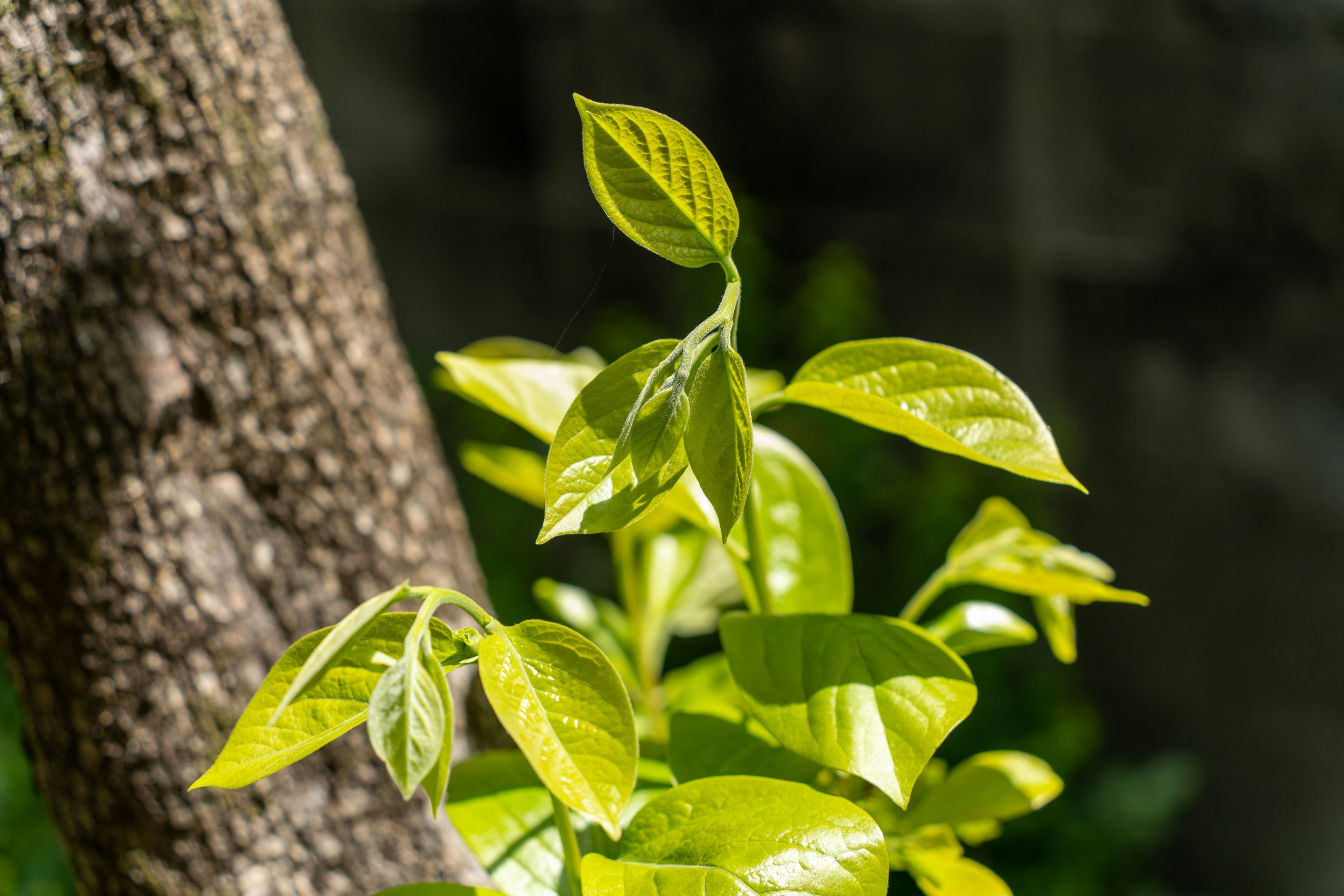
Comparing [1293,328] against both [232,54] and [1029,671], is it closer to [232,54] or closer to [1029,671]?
[1029,671]

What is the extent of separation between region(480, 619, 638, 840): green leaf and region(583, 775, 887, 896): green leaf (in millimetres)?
44

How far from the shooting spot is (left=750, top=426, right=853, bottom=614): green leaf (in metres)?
0.45

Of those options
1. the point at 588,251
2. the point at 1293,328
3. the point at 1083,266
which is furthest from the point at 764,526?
the point at 588,251

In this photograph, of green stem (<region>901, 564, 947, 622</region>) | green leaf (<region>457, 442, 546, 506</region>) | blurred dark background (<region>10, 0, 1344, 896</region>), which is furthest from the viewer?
blurred dark background (<region>10, 0, 1344, 896</region>)

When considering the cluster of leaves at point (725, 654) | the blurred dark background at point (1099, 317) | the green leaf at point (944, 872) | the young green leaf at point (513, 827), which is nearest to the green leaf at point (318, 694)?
the cluster of leaves at point (725, 654)

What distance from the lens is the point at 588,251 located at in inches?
78.7

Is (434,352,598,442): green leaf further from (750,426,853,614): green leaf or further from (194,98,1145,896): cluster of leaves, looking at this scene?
(750,426,853,614): green leaf

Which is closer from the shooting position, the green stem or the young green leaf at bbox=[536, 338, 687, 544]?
the young green leaf at bbox=[536, 338, 687, 544]

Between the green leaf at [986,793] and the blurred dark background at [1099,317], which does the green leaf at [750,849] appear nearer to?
the green leaf at [986,793]

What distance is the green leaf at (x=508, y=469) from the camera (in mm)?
582

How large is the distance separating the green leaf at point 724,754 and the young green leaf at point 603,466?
0.51 ft

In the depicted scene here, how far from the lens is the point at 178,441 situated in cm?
53

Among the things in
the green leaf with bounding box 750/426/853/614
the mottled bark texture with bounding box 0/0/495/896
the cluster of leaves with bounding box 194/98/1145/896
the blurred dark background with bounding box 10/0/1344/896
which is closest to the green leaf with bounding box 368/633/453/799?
the cluster of leaves with bounding box 194/98/1145/896

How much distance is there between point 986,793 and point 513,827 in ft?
0.77
